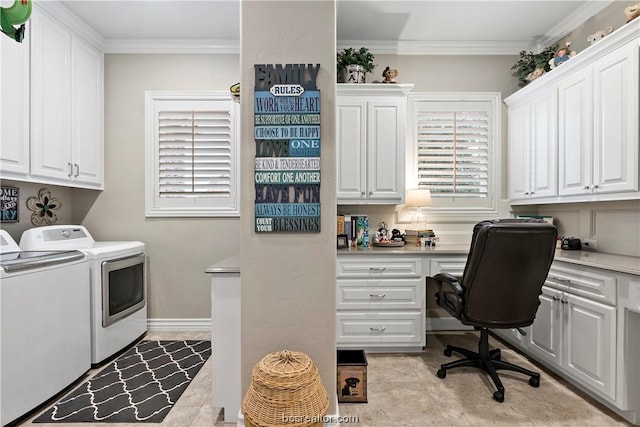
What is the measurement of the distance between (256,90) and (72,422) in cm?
217

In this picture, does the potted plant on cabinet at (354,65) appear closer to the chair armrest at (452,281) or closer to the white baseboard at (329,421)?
the chair armrest at (452,281)

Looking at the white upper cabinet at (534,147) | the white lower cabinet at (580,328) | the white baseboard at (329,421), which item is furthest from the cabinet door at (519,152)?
the white baseboard at (329,421)

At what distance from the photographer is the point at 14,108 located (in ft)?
7.27

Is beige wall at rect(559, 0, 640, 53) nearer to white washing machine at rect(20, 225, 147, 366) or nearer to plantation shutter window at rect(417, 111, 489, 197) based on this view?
plantation shutter window at rect(417, 111, 489, 197)

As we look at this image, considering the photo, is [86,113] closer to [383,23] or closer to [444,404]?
[383,23]

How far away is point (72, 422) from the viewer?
185 centimetres

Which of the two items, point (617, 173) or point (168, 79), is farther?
point (168, 79)

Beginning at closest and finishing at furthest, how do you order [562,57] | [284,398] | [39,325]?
[284,398] → [39,325] → [562,57]

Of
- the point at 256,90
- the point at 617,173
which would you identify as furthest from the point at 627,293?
the point at 256,90

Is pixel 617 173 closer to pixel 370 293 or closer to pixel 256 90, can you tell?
pixel 370 293

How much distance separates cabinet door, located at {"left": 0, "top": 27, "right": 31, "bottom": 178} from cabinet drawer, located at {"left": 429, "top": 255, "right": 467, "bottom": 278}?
10.6ft

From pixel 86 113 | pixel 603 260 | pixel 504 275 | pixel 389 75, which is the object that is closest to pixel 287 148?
pixel 504 275

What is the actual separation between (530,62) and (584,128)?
113 centimetres

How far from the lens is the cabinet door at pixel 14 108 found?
2137 mm
